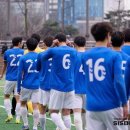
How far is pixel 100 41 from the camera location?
8.27 meters

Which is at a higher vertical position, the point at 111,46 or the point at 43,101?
the point at 111,46

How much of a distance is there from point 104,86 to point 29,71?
5164mm

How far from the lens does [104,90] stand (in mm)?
8172

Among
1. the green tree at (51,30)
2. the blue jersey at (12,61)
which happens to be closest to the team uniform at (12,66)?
the blue jersey at (12,61)

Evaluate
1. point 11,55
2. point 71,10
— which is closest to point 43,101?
point 11,55

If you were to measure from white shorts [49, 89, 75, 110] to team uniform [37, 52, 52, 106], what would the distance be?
71cm

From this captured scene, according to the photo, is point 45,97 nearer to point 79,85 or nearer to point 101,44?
point 79,85

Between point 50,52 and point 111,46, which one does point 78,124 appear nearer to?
point 50,52

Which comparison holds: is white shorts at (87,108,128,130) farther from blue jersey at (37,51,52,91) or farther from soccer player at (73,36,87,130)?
blue jersey at (37,51,52,91)

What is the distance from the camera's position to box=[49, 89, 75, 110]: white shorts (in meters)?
11.6

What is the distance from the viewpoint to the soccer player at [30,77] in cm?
1304

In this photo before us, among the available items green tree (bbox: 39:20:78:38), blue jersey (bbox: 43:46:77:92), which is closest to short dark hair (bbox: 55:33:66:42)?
blue jersey (bbox: 43:46:77:92)

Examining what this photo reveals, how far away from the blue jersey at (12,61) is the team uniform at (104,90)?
660 centimetres

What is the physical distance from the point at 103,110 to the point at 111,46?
1.02 metres
